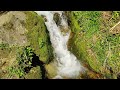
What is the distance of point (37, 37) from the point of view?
Answer: 7750mm

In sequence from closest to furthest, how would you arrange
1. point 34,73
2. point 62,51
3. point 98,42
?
point 34,73
point 98,42
point 62,51

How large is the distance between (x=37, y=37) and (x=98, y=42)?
1987 mm

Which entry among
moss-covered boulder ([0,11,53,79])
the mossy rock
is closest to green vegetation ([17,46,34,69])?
moss-covered boulder ([0,11,53,79])

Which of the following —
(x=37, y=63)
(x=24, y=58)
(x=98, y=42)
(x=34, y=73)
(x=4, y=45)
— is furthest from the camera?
(x=37, y=63)

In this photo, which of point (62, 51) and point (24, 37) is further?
point (62, 51)

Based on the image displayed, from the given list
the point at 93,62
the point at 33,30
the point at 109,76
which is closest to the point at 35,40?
the point at 33,30

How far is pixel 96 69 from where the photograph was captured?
24.0 ft

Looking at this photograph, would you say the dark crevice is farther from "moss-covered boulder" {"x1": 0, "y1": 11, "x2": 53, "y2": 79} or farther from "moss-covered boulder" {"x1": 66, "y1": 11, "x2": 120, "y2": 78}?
"moss-covered boulder" {"x1": 66, "y1": 11, "x2": 120, "y2": 78}

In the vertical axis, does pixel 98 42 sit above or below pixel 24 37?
below

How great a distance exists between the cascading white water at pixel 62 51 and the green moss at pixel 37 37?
61cm

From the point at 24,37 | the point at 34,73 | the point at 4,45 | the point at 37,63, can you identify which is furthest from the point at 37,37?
the point at 34,73

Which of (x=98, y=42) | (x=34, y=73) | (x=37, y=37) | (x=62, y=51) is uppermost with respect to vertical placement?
(x=37, y=37)

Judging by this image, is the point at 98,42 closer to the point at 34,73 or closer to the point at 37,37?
the point at 37,37
